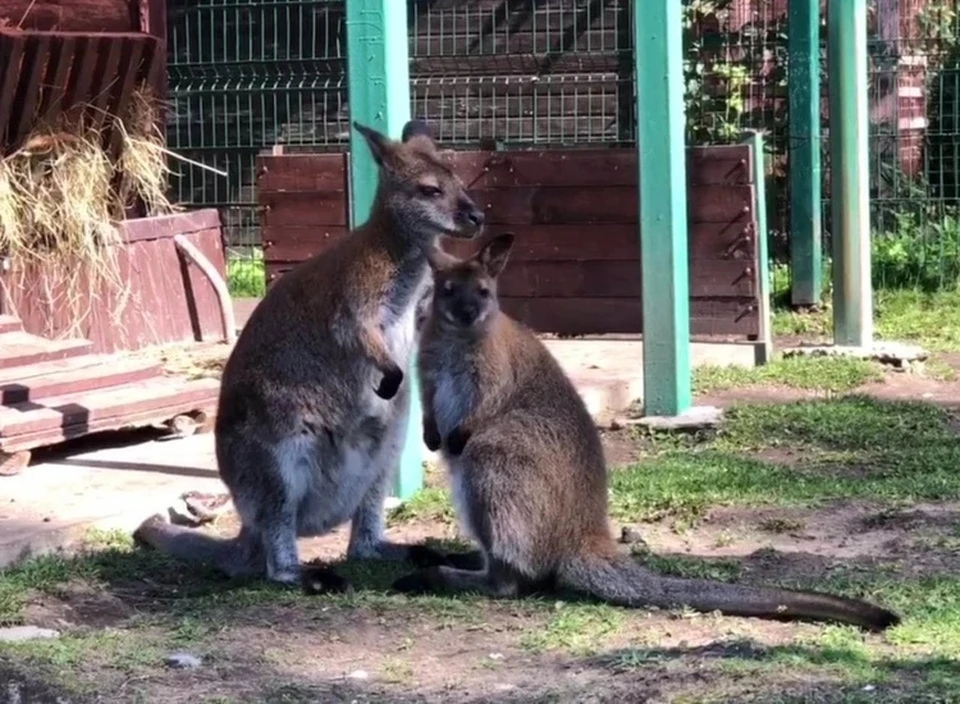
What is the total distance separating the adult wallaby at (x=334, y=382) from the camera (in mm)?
5527

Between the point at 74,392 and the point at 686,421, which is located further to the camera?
the point at 686,421

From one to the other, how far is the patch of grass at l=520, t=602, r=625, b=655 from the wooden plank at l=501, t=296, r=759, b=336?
5.09 metres

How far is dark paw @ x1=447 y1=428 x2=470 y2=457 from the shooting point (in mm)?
5329

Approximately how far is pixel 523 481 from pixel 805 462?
2487mm

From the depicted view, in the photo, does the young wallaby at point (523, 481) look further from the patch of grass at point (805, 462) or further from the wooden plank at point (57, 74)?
the wooden plank at point (57, 74)

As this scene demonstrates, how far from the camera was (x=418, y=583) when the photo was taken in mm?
5305

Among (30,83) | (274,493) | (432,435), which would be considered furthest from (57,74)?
(432,435)

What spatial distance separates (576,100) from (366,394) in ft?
24.9

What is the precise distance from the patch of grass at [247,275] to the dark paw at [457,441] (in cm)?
737

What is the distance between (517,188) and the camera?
33.7 feet

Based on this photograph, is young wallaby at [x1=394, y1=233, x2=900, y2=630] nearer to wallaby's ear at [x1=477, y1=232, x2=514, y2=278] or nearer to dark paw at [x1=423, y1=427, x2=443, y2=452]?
dark paw at [x1=423, y1=427, x2=443, y2=452]

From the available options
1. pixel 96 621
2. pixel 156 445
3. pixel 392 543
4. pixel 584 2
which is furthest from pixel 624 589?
pixel 584 2

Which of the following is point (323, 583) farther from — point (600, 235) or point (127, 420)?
point (600, 235)

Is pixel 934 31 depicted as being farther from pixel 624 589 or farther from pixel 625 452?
pixel 624 589
